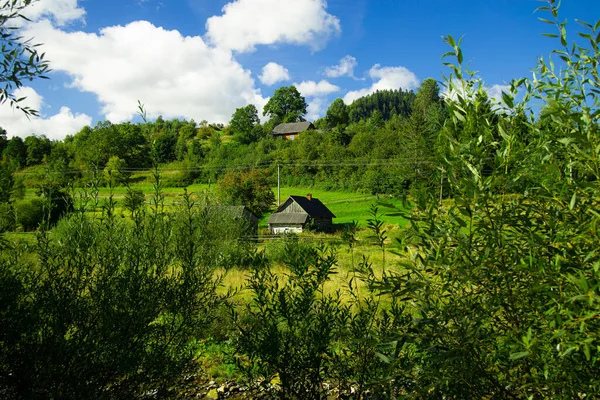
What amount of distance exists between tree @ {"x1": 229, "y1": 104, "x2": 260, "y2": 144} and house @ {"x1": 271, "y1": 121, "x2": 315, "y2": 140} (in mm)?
5371

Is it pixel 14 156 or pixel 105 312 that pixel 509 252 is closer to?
pixel 105 312

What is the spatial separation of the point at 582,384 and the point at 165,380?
3004mm

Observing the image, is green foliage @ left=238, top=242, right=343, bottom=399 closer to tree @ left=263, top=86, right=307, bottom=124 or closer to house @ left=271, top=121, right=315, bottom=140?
house @ left=271, top=121, right=315, bottom=140

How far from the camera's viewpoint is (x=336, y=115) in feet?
345

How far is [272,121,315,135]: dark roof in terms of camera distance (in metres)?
98.2

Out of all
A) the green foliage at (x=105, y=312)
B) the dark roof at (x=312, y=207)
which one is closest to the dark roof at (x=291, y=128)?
the dark roof at (x=312, y=207)

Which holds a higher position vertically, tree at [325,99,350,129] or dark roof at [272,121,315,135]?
tree at [325,99,350,129]

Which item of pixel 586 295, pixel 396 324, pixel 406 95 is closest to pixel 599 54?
pixel 586 295

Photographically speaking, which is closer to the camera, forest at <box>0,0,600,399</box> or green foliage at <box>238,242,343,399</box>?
forest at <box>0,0,600,399</box>

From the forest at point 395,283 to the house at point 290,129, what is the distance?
9352 centimetres

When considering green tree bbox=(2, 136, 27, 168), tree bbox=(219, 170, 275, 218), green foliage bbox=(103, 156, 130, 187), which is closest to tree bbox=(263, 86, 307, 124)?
tree bbox=(219, 170, 275, 218)

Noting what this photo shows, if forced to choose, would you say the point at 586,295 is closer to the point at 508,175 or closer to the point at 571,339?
the point at 571,339

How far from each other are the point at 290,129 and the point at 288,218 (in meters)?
57.9

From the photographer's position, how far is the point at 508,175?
1.99m
